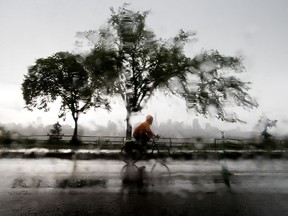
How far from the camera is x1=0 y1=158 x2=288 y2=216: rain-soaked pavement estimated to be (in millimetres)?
5215

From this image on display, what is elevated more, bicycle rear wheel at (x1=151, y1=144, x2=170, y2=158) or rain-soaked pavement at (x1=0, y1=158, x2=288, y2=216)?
bicycle rear wheel at (x1=151, y1=144, x2=170, y2=158)

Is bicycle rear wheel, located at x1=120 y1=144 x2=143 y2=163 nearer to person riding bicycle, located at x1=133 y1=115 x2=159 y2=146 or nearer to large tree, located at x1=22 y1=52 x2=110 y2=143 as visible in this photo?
person riding bicycle, located at x1=133 y1=115 x2=159 y2=146

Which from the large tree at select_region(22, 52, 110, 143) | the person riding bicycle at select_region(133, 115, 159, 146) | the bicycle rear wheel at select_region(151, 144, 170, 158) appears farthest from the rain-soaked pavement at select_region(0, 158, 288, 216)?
the large tree at select_region(22, 52, 110, 143)

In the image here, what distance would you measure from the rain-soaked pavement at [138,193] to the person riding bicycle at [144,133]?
2210 mm

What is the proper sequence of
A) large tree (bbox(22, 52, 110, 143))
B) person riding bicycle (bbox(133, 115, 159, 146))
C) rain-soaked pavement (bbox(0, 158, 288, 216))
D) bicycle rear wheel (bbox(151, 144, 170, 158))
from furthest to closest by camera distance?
1. large tree (bbox(22, 52, 110, 143))
2. bicycle rear wheel (bbox(151, 144, 170, 158))
3. person riding bicycle (bbox(133, 115, 159, 146))
4. rain-soaked pavement (bbox(0, 158, 288, 216))

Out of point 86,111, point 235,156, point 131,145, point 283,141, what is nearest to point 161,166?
point 131,145

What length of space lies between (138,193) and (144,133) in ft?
16.4

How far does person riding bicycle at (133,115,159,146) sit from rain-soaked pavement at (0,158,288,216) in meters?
2.21

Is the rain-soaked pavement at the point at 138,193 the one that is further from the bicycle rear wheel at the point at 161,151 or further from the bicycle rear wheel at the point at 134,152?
the bicycle rear wheel at the point at 161,151

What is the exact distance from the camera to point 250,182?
8086mm

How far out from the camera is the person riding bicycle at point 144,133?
11172 mm

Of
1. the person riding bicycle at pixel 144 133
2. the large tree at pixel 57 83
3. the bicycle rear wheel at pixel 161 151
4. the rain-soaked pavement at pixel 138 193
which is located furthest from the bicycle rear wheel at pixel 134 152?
the large tree at pixel 57 83

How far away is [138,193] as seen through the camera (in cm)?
642

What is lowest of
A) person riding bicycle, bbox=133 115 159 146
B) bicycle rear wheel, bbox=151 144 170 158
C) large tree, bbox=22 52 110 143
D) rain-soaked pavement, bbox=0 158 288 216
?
rain-soaked pavement, bbox=0 158 288 216
